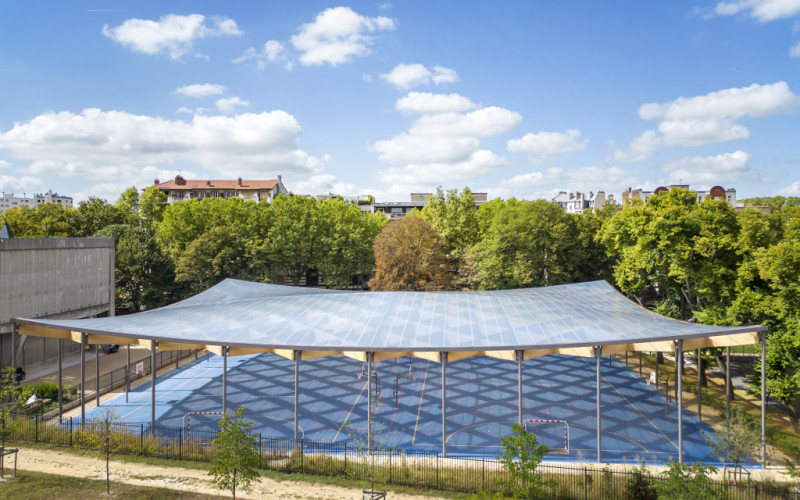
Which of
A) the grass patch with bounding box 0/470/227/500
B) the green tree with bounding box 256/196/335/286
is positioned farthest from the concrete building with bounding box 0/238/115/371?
the grass patch with bounding box 0/470/227/500

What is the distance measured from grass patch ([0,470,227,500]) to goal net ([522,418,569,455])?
1459 centimetres

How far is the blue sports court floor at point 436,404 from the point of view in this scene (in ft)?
76.1

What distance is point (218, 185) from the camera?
112 meters

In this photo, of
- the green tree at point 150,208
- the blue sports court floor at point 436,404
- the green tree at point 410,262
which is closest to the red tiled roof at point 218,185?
the green tree at point 150,208

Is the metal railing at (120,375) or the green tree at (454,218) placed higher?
the green tree at (454,218)

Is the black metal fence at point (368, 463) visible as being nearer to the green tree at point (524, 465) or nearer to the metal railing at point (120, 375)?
the green tree at point (524, 465)

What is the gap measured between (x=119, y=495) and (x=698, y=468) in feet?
62.4

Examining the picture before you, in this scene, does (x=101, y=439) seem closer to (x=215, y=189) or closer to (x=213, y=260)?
(x=213, y=260)

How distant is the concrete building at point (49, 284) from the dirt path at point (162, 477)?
1597cm

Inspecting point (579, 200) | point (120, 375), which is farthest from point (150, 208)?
point (579, 200)

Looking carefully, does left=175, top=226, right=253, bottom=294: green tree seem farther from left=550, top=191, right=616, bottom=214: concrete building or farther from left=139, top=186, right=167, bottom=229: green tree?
left=550, top=191, right=616, bottom=214: concrete building

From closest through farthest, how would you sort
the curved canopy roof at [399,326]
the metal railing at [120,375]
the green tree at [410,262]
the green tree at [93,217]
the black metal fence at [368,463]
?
the black metal fence at [368,463] → the curved canopy roof at [399,326] → the metal railing at [120,375] → the green tree at [410,262] → the green tree at [93,217]

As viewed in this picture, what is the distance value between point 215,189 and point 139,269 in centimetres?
6361

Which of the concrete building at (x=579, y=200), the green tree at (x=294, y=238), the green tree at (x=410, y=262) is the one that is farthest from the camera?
the concrete building at (x=579, y=200)
